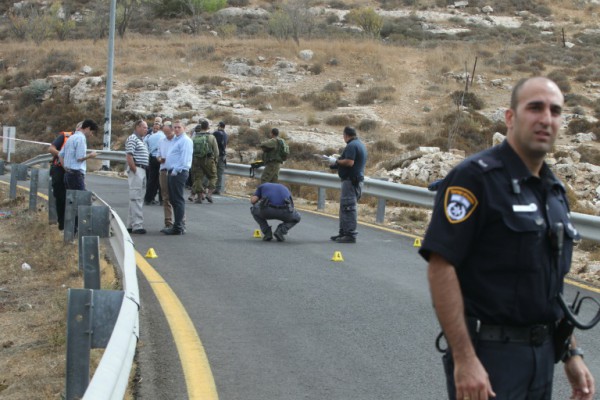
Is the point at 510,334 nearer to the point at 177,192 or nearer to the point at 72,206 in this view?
the point at 72,206

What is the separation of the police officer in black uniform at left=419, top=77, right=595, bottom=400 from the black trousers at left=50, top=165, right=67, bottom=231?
11.8m

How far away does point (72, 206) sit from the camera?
13555mm

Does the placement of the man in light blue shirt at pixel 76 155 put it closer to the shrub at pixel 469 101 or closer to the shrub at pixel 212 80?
the shrub at pixel 469 101

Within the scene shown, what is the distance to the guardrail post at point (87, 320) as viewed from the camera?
5.59 m

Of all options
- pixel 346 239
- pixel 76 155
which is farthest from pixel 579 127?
pixel 76 155

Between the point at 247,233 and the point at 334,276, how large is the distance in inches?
176

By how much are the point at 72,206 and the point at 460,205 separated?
10570 mm

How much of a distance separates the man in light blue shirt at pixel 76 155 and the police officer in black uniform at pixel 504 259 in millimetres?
10819

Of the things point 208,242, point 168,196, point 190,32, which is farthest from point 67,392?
point 190,32

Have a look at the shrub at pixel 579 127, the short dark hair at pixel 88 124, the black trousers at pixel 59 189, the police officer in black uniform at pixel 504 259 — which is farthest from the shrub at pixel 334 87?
the police officer in black uniform at pixel 504 259

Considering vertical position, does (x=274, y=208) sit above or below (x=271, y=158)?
below

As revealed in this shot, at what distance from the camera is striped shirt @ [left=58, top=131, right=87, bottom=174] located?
46.3 feet

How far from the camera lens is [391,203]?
23.4m

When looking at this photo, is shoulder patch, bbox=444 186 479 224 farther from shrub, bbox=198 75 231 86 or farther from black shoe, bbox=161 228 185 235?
shrub, bbox=198 75 231 86
